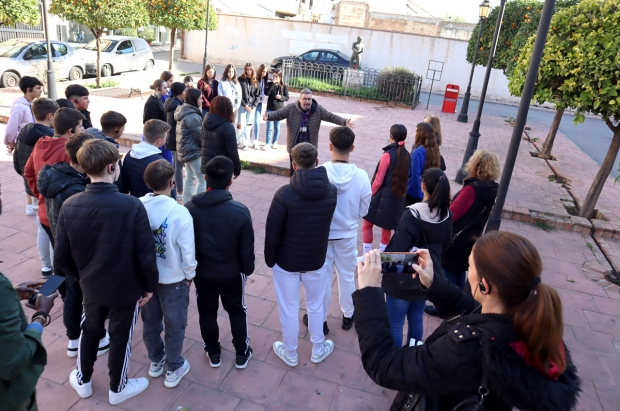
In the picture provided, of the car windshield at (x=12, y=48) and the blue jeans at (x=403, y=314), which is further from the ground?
the car windshield at (x=12, y=48)

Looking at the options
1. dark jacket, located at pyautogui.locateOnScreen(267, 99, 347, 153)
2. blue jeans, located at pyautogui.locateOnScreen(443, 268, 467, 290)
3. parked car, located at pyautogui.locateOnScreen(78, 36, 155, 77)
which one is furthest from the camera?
parked car, located at pyautogui.locateOnScreen(78, 36, 155, 77)

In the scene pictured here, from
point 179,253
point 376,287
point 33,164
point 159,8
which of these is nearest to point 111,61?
point 159,8

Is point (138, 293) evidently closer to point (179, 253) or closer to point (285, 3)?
point (179, 253)

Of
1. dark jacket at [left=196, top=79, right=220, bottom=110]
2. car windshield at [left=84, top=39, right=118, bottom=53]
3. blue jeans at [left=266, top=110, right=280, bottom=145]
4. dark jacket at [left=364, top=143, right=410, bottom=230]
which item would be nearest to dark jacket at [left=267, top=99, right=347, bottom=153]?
dark jacket at [left=196, top=79, right=220, bottom=110]

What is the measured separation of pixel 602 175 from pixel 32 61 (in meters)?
16.1

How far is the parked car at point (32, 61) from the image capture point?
13492 millimetres

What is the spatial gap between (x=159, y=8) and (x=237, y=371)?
1564 cm

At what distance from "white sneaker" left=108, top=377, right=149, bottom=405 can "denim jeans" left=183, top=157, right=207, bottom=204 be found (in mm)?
3075

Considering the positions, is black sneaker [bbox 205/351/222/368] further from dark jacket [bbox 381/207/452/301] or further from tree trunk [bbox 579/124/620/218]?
Answer: tree trunk [bbox 579/124/620/218]

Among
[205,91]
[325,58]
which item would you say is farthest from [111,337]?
[325,58]

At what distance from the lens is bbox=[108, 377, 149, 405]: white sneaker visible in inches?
113

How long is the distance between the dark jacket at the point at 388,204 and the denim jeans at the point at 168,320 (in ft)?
7.71

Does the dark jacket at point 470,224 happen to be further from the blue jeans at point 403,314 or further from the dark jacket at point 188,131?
the dark jacket at point 188,131

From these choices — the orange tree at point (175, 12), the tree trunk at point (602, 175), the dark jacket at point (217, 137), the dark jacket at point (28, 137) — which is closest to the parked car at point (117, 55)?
the orange tree at point (175, 12)
